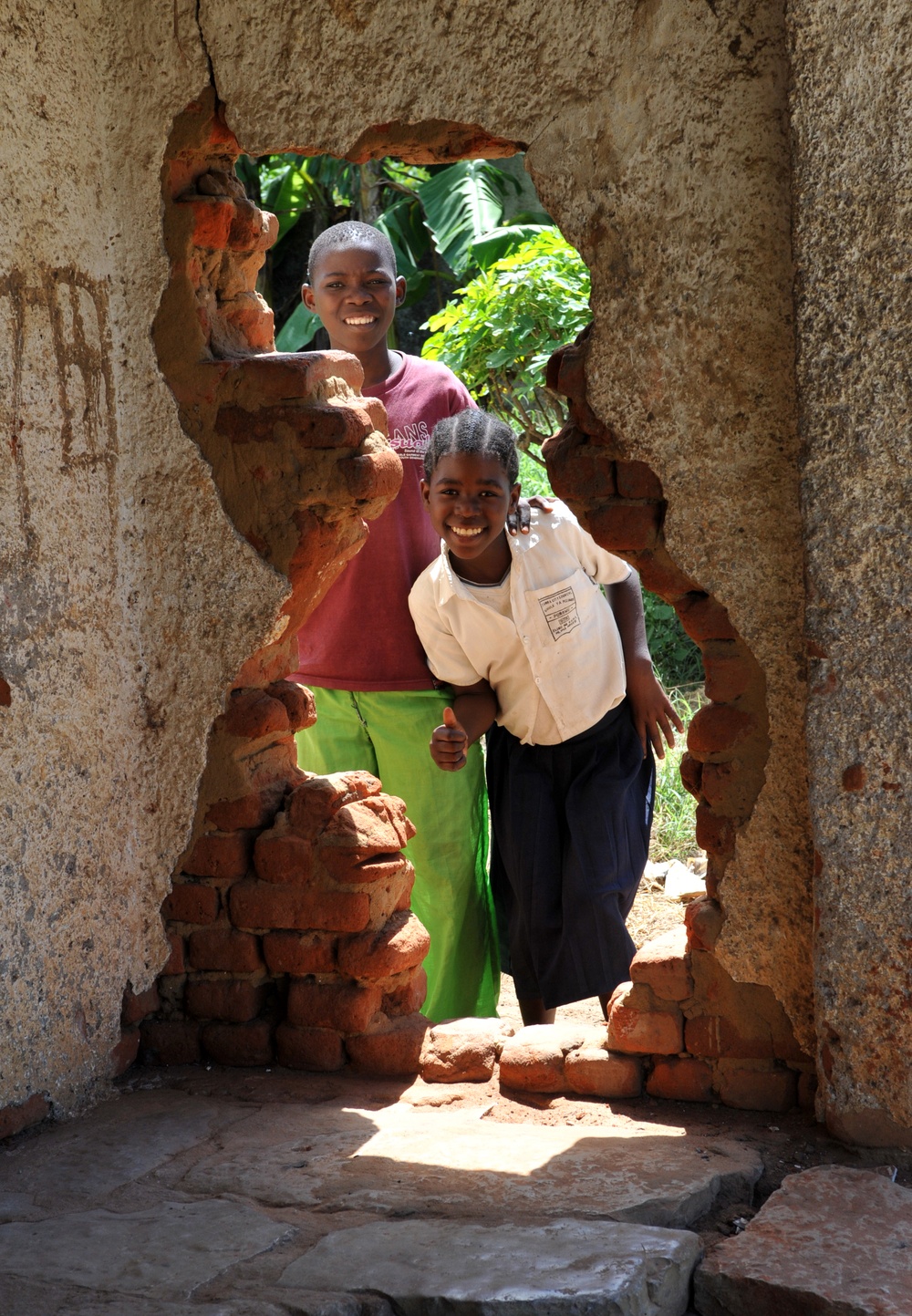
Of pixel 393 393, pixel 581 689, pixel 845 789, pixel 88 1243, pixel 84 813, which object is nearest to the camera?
pixel 88 1243

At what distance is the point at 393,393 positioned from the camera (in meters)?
3.49

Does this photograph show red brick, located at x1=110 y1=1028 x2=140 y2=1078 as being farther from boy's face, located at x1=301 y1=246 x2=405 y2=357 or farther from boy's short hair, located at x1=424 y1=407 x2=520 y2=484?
boy's face, located at x1=301 y1=246 x2=405 y2=357

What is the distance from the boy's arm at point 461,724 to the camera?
2998mm

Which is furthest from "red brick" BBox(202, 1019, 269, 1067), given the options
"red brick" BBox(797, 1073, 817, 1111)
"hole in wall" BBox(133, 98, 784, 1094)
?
"red brick" BBox(797, 1073, 817, 1111)

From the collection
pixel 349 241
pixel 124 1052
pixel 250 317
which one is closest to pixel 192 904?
pixel 124 1052

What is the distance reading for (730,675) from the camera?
233cm

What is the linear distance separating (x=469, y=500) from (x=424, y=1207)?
5.53 ft

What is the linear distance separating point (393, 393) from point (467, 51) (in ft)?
4.02

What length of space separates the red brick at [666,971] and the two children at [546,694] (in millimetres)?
689

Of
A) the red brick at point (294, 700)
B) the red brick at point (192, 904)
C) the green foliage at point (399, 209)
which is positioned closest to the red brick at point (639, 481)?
the red brick at point (294, 700)

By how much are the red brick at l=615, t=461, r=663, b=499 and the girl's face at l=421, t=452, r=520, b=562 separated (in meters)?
0.78

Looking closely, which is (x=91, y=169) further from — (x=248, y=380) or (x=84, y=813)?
(x=84, y=813)

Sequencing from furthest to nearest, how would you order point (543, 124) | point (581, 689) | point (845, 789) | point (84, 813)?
point (581, 689) → point (84, 813) → point (543, 124) → point (845, 789)

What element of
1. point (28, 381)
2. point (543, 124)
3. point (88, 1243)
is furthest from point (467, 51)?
point (88, 1243)
